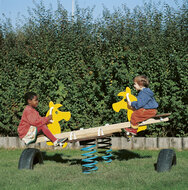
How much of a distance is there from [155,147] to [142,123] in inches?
88.3

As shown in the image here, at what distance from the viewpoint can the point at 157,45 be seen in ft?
24.4

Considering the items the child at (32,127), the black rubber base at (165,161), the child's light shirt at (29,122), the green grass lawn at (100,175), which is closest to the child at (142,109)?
the black rubber base at (165,161)

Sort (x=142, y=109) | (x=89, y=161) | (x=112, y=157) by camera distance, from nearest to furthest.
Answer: (x=89, y=161) → (x=142, y=109) → (x=112, y=157)

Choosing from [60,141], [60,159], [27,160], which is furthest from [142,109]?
[60,159]

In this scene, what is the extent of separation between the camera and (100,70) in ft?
24.4

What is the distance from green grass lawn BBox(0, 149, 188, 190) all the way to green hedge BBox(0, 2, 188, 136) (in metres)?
1.23

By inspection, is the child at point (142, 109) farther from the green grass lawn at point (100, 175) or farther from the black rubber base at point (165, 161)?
the green grass lawn at point (100, 175)

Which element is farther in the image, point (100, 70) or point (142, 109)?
point (100, 70)

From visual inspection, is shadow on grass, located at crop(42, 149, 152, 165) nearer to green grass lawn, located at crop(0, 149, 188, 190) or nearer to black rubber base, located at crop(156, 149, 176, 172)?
green grass lawn, located at crop(0, 149, 188, 190)

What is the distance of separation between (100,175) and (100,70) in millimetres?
3126

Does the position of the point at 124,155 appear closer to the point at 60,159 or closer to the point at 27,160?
the point at 60,159

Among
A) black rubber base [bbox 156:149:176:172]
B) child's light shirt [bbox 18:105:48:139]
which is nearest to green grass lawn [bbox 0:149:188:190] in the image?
black rubber base [bbox 156:149:176:172]

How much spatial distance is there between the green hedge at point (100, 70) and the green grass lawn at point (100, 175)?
123 cm

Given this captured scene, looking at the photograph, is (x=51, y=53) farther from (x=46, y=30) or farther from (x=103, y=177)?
(x=103, y=177)
